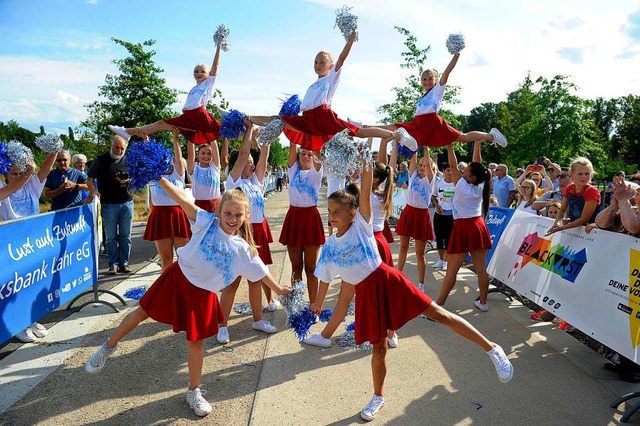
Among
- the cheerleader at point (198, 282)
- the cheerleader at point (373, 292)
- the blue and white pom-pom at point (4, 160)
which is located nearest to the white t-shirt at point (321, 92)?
the cheerleader at point (373, 292)

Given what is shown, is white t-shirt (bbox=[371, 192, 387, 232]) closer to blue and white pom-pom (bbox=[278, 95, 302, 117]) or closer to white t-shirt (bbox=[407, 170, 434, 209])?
blue and white pom-pom (bbox=[278, 95, 302, 117])

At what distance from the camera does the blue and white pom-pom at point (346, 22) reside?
13.0ft

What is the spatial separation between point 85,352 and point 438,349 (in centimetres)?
342

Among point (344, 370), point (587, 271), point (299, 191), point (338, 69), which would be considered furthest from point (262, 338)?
point (587, 271)

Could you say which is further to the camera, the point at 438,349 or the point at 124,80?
the point at 124,80

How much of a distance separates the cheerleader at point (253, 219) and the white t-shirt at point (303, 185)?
0.36 m

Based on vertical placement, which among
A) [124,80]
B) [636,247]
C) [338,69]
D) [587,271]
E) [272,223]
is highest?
[124,80]

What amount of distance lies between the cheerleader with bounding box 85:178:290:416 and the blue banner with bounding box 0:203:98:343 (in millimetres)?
1119

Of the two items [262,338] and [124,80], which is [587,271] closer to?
[262,338]

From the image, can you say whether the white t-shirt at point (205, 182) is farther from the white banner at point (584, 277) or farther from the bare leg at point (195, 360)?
the white banner at point (584, 277)

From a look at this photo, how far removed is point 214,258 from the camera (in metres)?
3.00

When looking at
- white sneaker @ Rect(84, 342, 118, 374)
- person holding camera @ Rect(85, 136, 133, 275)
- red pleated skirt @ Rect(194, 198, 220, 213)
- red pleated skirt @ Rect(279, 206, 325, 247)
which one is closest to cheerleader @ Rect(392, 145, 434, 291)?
red pleated skirt @ Rect(279, 206, 325, 247)

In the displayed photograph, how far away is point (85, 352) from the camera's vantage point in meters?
3.94

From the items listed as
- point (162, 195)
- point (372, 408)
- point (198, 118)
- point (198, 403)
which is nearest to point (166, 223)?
point (162, 195)
